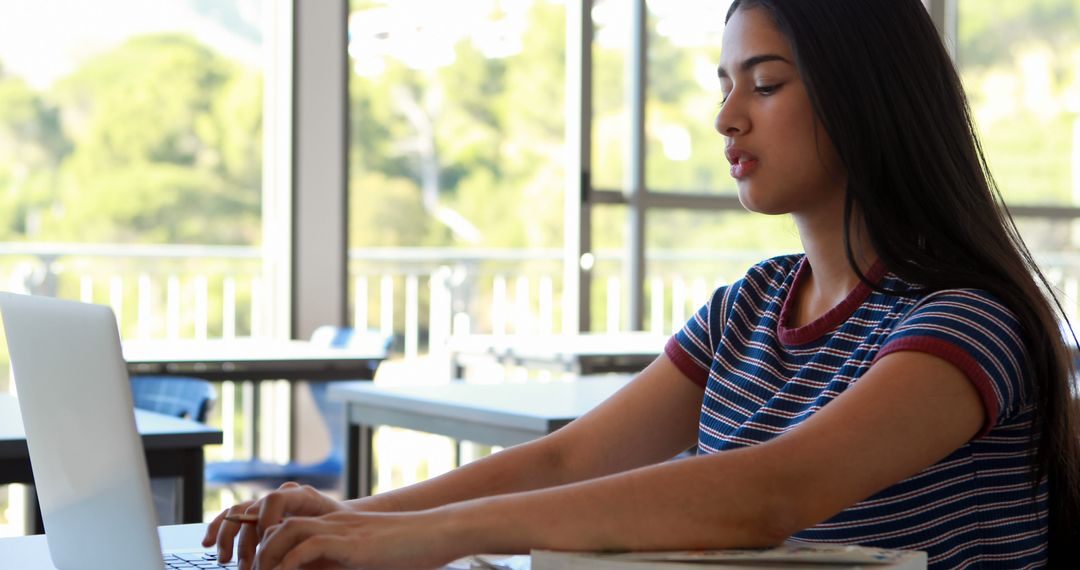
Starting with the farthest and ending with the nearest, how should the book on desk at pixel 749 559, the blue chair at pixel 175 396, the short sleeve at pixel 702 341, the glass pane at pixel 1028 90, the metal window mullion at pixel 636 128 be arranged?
1. the glass pane at pixel 1028 90
2. the metal window mullion at pixel 636 128
3. the blue chair at pixel 175 396
4. the short sleeve at pixel 702 341
5. the book on desk at pixel 749 559

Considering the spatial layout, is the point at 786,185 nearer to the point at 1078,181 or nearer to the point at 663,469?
the point at 663,469

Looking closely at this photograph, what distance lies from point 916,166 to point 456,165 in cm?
678

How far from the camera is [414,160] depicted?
311 inches

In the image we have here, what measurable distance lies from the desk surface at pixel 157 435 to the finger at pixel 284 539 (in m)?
1.04

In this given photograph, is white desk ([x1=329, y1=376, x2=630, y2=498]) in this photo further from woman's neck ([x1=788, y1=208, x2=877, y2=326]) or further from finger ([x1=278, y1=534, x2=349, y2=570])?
finger ([x1=278, y1=534, x2=349, y2=570])

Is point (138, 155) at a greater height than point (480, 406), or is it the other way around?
point (138, 155)

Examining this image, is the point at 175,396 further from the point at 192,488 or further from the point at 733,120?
the point at 733,120

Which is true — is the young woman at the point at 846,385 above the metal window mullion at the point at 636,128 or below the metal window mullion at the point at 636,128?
below

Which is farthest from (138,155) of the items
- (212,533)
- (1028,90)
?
(212,533)

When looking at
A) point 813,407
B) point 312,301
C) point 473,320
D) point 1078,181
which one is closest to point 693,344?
point 813,407

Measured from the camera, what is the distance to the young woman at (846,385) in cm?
103

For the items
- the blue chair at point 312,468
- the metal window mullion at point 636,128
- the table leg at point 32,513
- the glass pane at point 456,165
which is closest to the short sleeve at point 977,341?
the table leg at point 32,513

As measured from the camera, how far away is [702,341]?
148 cm

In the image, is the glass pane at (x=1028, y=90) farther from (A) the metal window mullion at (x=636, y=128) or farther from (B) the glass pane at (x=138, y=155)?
(B) the glass pane at (x=138, y=155)
